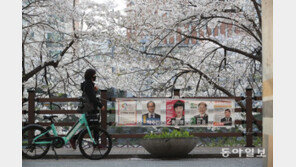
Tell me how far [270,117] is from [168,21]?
772 cm

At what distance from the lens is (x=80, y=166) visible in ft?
22.2

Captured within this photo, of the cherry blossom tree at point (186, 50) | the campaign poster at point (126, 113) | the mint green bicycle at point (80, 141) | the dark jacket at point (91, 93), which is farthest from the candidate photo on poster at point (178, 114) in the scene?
the cherry blossom tree at point (186, 50)

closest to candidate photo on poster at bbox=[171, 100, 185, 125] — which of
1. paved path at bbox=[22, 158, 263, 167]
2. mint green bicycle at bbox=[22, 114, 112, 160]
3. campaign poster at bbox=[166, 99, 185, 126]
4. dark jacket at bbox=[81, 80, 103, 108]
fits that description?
campaign poster at bbox=[166, 99, 185, 126]

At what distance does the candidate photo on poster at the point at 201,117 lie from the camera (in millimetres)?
8938

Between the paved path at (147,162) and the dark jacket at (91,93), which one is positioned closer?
the paved path at (147,162)

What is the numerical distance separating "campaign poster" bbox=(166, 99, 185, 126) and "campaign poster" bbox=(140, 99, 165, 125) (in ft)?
0.46

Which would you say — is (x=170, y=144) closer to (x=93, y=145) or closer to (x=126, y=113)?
(x=93, y=145)

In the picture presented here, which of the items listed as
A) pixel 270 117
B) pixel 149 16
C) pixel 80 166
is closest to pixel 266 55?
pixel 270 117

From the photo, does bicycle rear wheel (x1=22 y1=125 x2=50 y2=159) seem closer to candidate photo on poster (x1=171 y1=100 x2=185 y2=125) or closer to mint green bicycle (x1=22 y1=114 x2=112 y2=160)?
mint green bicycle (x1=22 y1=114 x2=112 y2=160)

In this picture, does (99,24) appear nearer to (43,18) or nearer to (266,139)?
(43,18)

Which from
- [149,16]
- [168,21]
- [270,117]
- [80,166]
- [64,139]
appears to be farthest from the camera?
[149,16]

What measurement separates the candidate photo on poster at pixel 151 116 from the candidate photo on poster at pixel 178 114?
0.31m

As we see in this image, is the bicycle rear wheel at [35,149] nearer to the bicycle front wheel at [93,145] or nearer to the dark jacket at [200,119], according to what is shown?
the bicycle front wheel at [93,145]

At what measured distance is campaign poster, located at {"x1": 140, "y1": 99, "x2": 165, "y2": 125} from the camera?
29.1ft
